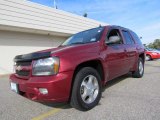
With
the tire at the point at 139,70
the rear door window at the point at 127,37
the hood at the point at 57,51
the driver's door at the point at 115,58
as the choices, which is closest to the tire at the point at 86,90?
the hood at the point at 57,51

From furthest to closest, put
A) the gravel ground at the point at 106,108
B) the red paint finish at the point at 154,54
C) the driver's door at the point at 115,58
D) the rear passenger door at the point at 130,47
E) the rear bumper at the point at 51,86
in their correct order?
the red paint finish at the point at 154,54 → the rear passenger door at the point at 130,47 → the driver's door at the point at 115,58 → the gravel ground at the point at 106,108 → the rear bumper at the point at 51,86

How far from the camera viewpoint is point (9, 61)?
10.6m

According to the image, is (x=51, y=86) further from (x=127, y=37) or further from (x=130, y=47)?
(x=127, y=37)

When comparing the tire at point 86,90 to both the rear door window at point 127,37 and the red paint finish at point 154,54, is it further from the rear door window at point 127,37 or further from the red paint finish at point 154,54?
the red paint finish at point 154,54

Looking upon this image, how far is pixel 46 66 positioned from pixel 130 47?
10.7ft

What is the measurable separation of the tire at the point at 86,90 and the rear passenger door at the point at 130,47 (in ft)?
6.07

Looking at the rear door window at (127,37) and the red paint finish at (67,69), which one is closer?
the red paint finish at (67,69)

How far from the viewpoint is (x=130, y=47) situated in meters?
5.55

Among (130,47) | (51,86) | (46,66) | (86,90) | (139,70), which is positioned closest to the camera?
(51,86)

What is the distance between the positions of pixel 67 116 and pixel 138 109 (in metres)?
1.35

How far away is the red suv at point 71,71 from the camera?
3.06m

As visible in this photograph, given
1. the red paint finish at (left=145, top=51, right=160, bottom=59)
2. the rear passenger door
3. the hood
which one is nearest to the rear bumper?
the hood

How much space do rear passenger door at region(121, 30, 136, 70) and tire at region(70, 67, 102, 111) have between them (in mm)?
1851

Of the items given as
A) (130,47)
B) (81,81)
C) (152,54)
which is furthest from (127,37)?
(152,54)
